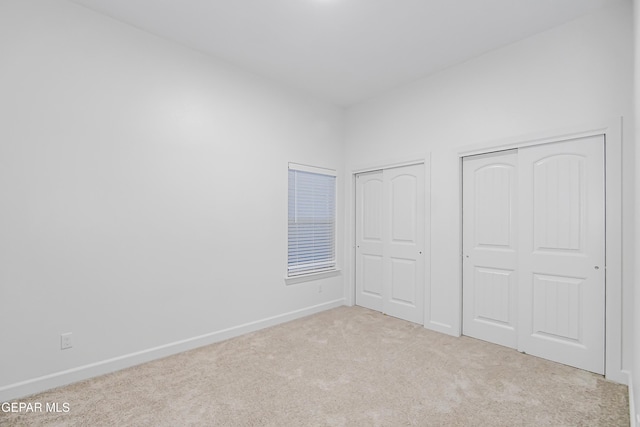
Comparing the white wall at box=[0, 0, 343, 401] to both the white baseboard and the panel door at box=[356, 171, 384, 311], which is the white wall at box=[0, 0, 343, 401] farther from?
the panel door at box=[356, 171, 384, 311]

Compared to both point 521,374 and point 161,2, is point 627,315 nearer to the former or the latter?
point 521,374

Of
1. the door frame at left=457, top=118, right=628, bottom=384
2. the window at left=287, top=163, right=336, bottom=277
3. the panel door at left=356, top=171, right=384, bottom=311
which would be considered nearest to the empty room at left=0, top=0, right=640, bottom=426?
the door frame at left=457, top=118, right=628, bottom=384

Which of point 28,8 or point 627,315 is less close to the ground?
point 28,8

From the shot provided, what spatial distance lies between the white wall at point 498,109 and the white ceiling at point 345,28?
152mm

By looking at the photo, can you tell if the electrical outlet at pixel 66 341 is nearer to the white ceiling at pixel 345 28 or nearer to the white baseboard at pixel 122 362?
the white baseboard at pixel 122 362

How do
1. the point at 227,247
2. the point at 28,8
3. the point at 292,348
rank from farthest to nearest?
1. the point at 227,247
2. the point at 292,348
3. the point at 28,8

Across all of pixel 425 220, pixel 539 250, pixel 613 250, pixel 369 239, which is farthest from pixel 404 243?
pixel 613 250

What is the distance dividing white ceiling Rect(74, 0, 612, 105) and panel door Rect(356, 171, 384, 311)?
1.48 metres

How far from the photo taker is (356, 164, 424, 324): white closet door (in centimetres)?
376

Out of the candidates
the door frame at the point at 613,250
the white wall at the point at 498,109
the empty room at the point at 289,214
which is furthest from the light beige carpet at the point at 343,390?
the white wall at the point at 498,109

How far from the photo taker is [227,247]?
330 cm

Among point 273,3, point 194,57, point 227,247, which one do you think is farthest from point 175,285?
point 273,3

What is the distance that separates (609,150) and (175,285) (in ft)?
12.7

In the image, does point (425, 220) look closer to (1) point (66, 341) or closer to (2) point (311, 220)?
(2) point (311, 220)
